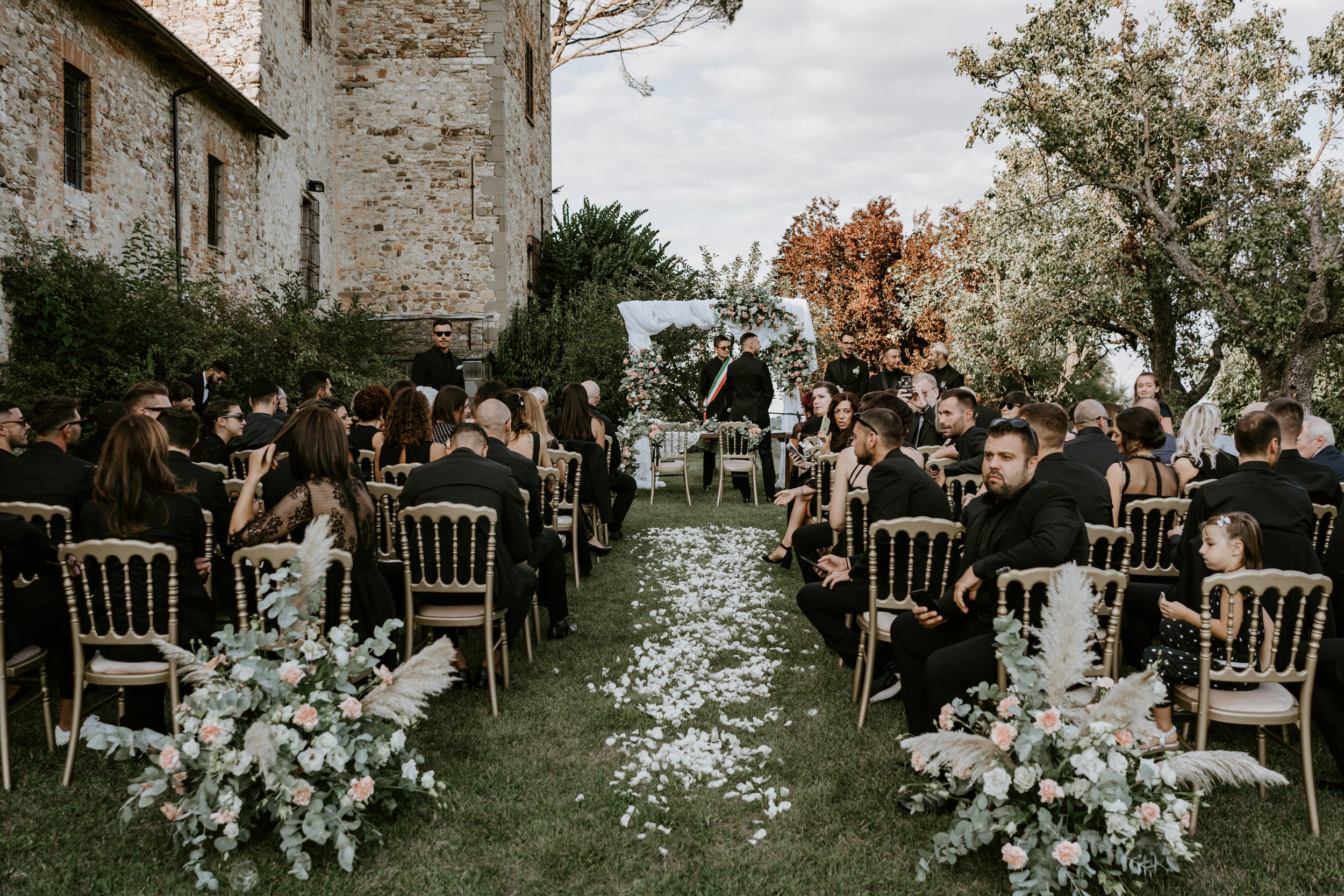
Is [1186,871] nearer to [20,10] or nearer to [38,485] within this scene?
[38,485]

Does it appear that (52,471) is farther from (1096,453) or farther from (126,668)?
(1096,453)

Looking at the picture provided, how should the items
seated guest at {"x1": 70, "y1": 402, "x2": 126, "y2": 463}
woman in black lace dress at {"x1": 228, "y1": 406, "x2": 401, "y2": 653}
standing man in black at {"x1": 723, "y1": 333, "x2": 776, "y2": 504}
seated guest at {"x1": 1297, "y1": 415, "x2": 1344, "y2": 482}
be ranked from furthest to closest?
standing man in black at {"x1": 723, "y1": 333, "x2": 776, "y2": 504} < seated guest at {"x1": 70, "y1": 402, "x2": 126, "y2": 463} < seated guest at {"x1": 1297, "y1": 415, "x2": 1344, "y2": 482} < woman in black lace dress at {"x1": 228, "y1": 406, "x2": 401, "y2": 653}

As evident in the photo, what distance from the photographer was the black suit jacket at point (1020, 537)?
3.36 m

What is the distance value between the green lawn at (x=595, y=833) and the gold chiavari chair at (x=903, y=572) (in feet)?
1.23

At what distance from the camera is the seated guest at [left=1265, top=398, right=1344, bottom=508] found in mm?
4512

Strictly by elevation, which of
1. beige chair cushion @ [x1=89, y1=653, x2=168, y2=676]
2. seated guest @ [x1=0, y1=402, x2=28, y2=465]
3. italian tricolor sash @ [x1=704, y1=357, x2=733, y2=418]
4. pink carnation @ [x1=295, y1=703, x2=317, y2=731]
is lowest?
beige chair cushion @ [x1=89, y1=653, x2=168, y2=676]

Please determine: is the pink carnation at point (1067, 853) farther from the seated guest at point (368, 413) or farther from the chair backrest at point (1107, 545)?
the seated guest at point (368, 413)

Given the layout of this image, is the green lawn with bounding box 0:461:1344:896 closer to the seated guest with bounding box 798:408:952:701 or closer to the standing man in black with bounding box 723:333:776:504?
the seated guest with bounding box 798:408:952:701

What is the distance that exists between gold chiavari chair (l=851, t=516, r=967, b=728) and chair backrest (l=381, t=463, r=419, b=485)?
2850mm

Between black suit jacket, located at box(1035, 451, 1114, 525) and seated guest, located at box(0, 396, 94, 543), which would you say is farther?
black suit jacket, located at box(1035, 451, 1114, 525)

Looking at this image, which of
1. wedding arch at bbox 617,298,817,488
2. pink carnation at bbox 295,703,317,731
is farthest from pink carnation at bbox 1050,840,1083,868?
wedding arch at bbox 617,298,817,488

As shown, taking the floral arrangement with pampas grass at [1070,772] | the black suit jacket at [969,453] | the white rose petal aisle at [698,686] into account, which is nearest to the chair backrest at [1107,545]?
the floral arrangement with pampas grass at [1070,772]

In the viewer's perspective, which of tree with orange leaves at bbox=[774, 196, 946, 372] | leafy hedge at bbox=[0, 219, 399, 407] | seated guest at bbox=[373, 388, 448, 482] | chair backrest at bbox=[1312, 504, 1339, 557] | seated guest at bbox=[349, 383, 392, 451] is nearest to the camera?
chair backrest at bbox=[1312, 504, 1339, 557]

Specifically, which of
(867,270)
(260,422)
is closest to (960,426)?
(260,422)
